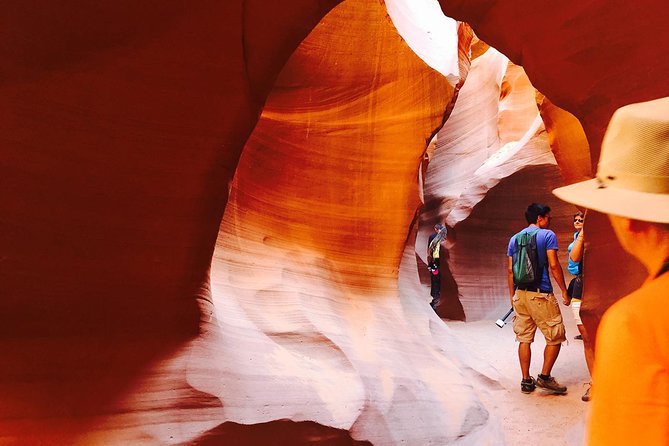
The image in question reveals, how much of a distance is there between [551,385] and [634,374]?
15.0 ft

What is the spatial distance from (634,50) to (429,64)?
130 inches

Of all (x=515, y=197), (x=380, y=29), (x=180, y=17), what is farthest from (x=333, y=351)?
(x=515, y=197)

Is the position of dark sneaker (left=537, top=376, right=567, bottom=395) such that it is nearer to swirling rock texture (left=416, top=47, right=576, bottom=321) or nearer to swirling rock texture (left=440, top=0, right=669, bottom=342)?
swirling rock texture (left=440, top=0, right=669, bottom=342)

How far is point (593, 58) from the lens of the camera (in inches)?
124

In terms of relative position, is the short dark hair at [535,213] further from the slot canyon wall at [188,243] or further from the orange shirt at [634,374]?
the orange shirt at [634,374]

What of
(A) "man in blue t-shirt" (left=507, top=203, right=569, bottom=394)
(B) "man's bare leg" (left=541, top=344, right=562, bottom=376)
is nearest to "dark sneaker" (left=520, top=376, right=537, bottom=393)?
(A) "man in blue t-shirt" (left=507, top=203, right=569, bottom=394)

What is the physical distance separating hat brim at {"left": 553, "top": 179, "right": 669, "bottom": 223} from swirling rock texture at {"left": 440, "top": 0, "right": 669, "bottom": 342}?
2.05 meters

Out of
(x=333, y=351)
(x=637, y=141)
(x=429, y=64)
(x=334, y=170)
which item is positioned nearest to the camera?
(x=637, y=141)

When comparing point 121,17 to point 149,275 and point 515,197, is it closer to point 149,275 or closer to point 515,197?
point 149,275

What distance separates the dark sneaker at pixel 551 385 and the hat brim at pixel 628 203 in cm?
443

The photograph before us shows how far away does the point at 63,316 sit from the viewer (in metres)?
3.03

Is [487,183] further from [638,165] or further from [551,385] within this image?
[638,165]

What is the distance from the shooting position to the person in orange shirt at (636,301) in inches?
34.2

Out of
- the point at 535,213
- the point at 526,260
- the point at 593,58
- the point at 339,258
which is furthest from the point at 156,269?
the point at 535,213
